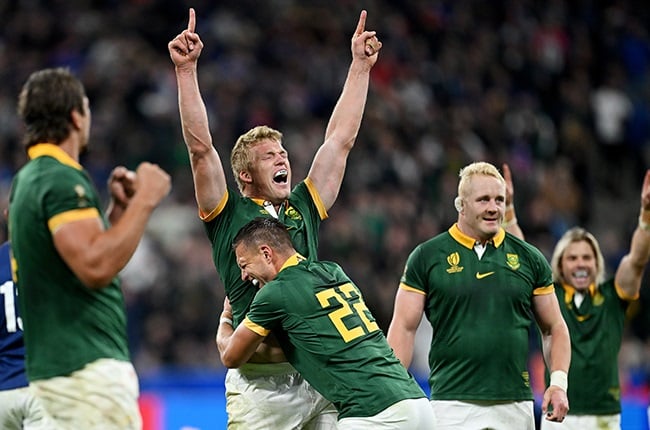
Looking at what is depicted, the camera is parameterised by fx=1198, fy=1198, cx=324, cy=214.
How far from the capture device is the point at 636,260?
8.29 m

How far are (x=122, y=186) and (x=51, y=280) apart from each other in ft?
1.65

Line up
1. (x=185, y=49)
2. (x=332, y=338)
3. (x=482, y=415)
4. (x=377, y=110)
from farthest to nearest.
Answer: (x=377, y=110), (x=482, y=415), (x=185, y=49), (x=332, y=338)

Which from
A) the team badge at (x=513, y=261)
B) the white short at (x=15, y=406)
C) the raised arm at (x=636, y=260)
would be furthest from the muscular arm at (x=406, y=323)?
the white short at (x=15, y=406)

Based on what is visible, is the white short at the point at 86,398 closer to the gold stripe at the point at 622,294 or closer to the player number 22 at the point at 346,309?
the player number 22 at the point at 346,309

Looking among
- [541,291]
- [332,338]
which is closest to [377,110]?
[541,291]

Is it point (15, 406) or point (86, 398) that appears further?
point (15, 406)

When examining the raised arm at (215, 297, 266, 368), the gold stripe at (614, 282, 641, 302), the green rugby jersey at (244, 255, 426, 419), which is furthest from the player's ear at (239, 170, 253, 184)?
the gold stripe at (614, 282, 641, 302)

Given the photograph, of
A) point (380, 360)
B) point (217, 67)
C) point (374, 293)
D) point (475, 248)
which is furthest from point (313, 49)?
point (380, 360)

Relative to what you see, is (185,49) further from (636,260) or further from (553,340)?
(636,260)

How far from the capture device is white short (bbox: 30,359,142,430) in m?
4.91

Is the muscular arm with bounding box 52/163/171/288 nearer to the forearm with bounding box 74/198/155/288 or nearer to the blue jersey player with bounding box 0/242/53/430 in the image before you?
the forearm with bounding box 74/198/155/288

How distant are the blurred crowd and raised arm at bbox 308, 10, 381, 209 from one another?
265 inches

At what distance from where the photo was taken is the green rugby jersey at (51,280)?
4.86 meters

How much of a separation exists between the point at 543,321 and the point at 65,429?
3.29m
